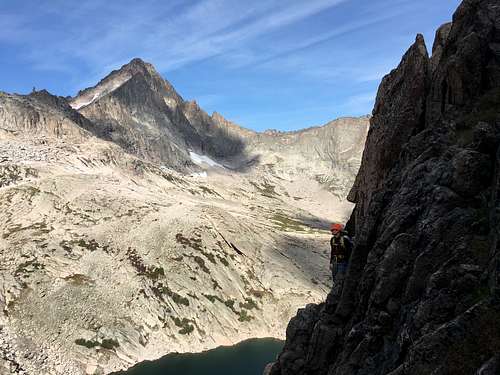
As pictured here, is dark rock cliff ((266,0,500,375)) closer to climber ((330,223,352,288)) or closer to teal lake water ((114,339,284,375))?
climber ((330,223,352,288))

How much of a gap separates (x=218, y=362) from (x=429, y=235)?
7506cm

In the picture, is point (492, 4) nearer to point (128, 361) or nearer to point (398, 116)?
point (398, 116)

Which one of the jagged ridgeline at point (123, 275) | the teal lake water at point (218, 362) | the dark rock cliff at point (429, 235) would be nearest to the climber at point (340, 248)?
the dark rock cliff at point (429, 235)

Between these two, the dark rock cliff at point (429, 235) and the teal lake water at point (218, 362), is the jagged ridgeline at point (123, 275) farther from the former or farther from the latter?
the dark rock cliff at point (429, 235)

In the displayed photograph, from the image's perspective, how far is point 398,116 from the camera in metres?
28.6

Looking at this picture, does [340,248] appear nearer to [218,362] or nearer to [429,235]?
[429,235]

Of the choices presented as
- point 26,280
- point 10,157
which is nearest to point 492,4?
point 26,280

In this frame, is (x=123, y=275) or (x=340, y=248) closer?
(x=340, y=248)

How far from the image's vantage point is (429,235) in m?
18.6

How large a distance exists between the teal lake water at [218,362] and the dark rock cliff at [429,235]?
5353 centimetres

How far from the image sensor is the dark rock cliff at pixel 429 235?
14.5 meters

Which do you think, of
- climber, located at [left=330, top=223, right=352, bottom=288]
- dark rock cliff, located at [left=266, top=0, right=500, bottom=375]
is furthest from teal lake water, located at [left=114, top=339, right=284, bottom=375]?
climber, located at [left=330, top=223, right=352, bottom=288]

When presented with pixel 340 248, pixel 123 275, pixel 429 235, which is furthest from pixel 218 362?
pixel 429 235

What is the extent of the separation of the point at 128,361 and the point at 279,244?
2504 inches
